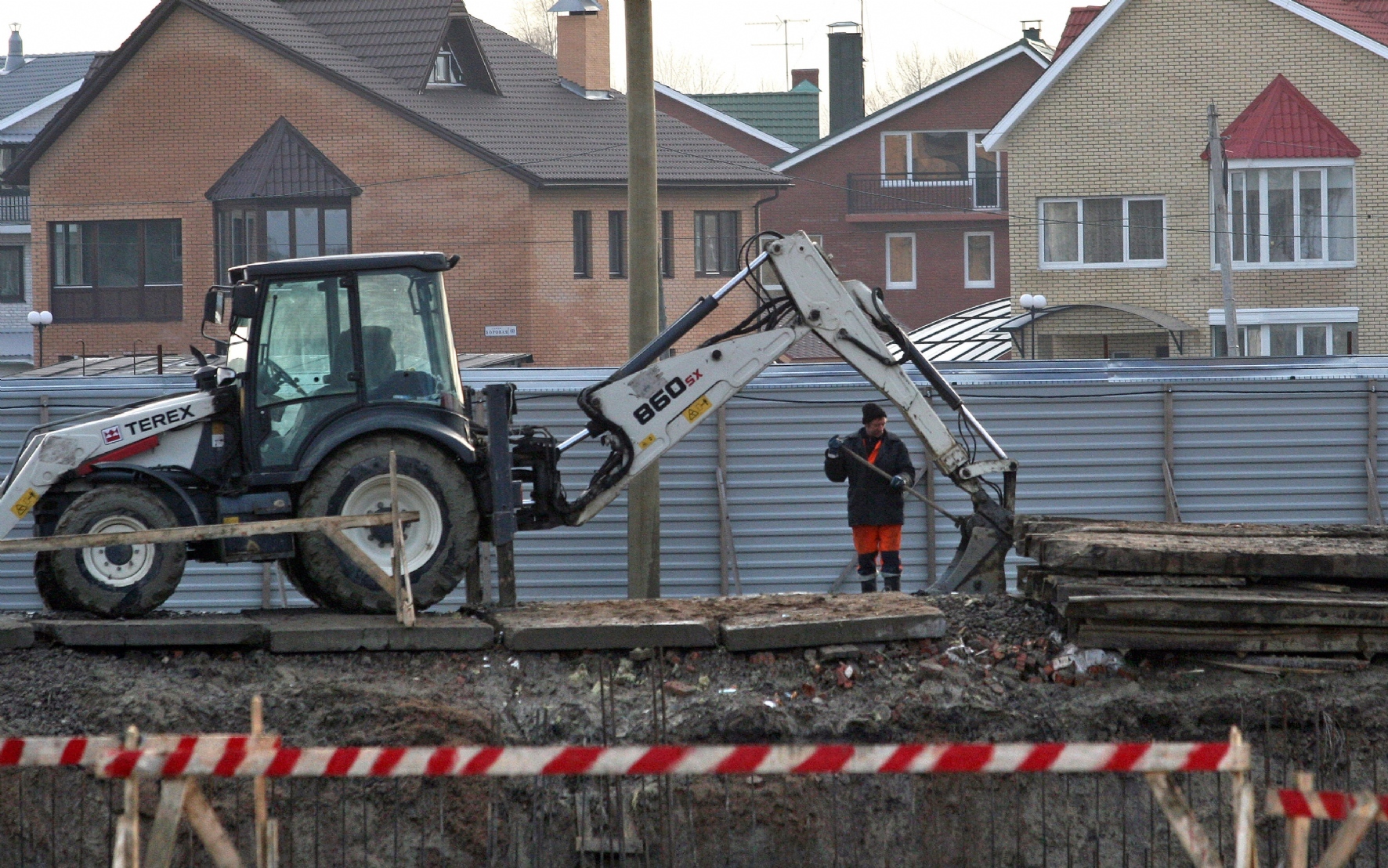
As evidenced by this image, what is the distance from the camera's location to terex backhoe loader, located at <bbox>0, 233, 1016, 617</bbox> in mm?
8594

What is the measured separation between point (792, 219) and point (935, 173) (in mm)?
4498

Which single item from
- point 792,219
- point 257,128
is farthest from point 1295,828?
point 792,219

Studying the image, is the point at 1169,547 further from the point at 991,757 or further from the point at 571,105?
the point at 571,105

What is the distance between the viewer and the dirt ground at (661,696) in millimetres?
7906

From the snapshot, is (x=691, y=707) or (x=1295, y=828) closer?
(x=1295, y=828)

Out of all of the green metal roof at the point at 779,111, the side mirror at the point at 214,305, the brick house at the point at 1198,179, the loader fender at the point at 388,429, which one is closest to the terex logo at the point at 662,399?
the loader fender at the point at 388,429

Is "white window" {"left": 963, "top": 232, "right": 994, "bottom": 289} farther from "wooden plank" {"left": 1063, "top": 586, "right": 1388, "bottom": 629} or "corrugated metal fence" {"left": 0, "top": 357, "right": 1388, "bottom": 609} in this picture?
"wooden plank" {"left": 1063, "top": 586, "right": 1388, "bottom": 629}

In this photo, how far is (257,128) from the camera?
31297mm

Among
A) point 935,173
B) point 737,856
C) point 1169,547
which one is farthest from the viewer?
point 935,173

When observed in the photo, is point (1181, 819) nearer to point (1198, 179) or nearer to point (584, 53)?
point (1198, 179)

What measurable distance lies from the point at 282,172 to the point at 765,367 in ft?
78.2

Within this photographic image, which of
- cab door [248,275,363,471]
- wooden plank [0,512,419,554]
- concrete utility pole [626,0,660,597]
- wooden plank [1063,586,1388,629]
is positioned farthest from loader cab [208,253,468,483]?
wooden plank [1063,586,1388,629]

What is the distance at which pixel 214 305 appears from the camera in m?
8.50

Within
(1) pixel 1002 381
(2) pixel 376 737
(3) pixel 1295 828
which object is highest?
(1) pixel 1002 381
